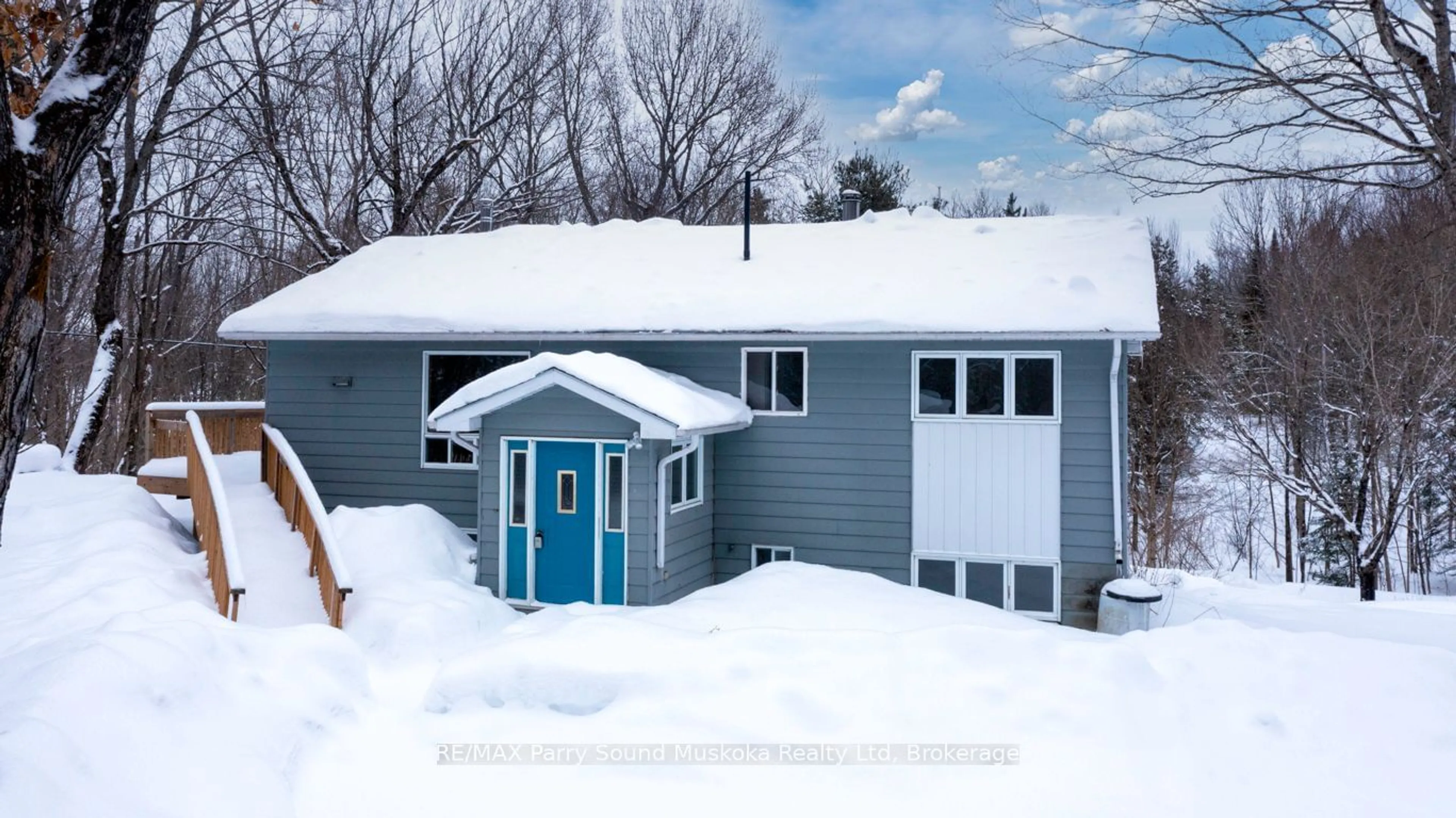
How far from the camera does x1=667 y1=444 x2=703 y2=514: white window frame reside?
936 cm

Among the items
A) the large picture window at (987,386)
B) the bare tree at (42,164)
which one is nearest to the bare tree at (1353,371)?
the large picture window at (987,386)

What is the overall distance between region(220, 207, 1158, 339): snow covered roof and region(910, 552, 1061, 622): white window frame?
7.76 ft

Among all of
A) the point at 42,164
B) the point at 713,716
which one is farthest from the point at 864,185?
the point at 42,164

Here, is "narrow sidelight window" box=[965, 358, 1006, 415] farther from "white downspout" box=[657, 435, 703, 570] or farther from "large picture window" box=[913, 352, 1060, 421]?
"white downspout" box=[657, 435, 703, 570]

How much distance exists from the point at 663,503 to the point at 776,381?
2179mm

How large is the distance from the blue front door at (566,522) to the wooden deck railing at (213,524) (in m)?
2.74

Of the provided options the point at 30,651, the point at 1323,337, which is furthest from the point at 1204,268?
the point at 30,651

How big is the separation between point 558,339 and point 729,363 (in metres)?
2.02

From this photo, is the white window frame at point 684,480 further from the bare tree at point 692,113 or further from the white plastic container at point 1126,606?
the bare tree at point 692,113

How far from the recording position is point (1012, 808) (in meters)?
4.47

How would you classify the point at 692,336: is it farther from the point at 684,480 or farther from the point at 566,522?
the point at 566,522

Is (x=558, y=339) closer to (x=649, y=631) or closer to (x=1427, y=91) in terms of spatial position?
(x=649, y=631)

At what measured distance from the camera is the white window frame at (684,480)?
9.36m

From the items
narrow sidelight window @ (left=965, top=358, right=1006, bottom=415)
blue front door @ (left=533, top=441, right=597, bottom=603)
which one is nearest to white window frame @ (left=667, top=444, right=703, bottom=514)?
blue front door @ (left=533, top=441, right=597, bottom=603)
